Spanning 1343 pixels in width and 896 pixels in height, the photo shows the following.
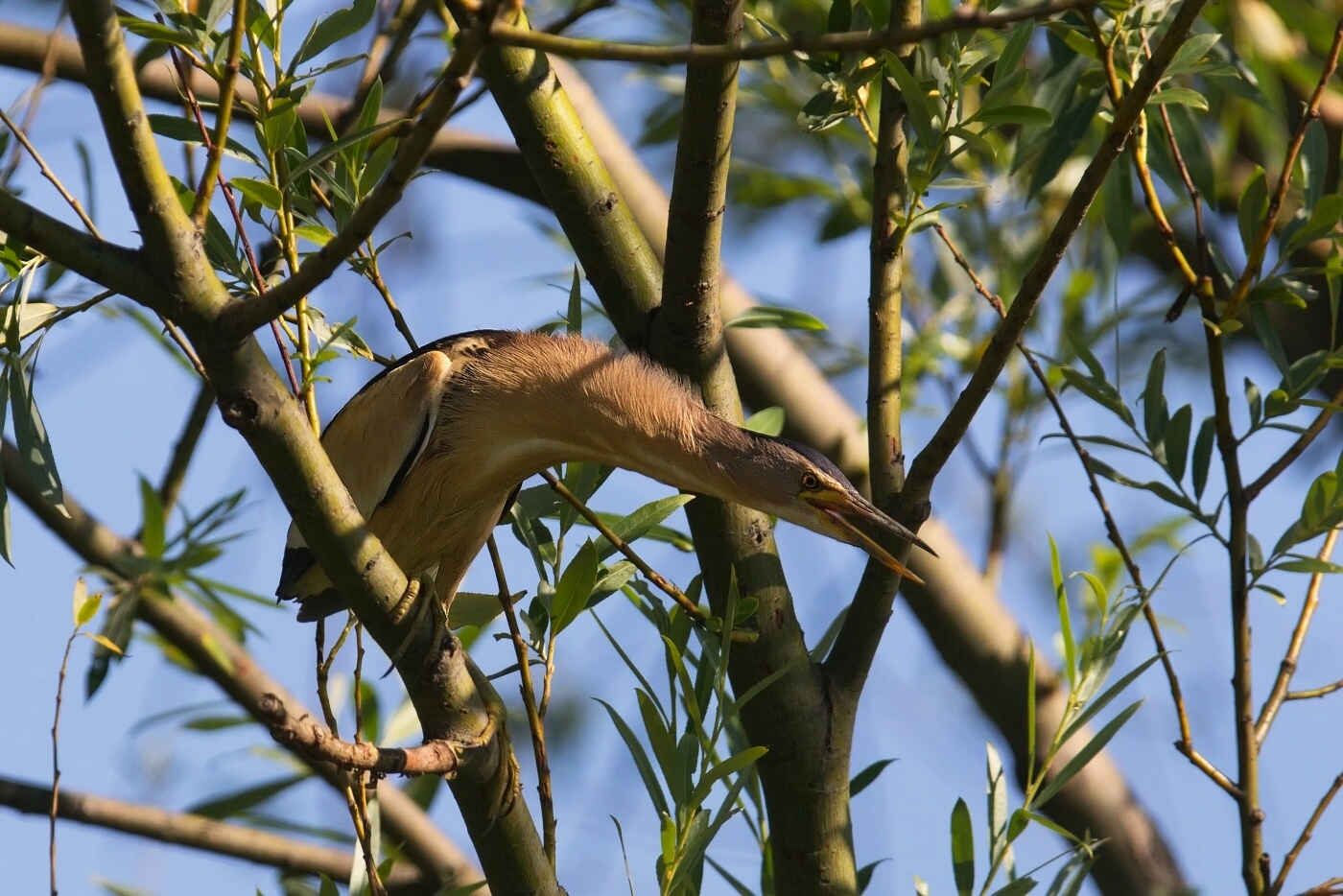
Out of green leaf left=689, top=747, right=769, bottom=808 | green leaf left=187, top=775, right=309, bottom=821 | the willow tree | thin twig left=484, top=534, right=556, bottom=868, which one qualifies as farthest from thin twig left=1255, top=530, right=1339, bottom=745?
green leaf left=187, top=775, right=309, bottom=821

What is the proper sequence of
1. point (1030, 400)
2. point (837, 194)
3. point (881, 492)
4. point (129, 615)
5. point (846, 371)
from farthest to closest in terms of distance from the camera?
point (846, 371)
point (837, 194)
point (1030, 400)
point (129, 615)
point (881, 492)

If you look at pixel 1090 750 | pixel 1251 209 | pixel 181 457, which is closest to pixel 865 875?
pixel 1090 750

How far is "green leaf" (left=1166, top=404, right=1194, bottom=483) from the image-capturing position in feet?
6.68

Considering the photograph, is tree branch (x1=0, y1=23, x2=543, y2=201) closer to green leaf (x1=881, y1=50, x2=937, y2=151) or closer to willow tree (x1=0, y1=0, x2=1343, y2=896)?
willow tree (x1=0, y1=0, x2=1343, y2=896)

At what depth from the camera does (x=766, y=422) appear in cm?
241

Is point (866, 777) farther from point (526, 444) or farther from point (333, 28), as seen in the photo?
point (333, 28)

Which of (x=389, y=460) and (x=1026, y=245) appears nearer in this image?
(x=389, y=460)

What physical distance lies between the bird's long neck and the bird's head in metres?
0.04

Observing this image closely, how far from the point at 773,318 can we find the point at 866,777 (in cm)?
77

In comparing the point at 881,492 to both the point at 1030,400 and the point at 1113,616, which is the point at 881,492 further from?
the point at 1030,400

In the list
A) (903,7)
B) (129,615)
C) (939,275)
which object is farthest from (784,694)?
(939,275)

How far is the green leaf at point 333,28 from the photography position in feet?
5.92

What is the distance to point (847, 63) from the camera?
1944mm

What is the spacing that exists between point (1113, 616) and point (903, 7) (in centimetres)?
96
